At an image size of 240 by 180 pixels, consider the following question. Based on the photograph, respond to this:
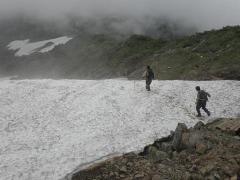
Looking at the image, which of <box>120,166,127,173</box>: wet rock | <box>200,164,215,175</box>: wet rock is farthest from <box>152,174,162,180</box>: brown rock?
<box>200,164,215,175</box>: wet rock

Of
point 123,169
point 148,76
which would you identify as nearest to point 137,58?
point 148,76

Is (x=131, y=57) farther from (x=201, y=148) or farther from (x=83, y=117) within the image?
(x=201, y=148)

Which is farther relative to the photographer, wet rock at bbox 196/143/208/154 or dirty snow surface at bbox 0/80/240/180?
dirty snow surface at bbox 0/80/240/180

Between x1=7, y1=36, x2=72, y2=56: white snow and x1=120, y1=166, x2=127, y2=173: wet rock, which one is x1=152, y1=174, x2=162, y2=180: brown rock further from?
x1=7, y1=36, x2=72, y2=56: white snow

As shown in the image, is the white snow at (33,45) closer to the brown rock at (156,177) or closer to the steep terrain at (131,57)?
the steep terrain at (131,57)

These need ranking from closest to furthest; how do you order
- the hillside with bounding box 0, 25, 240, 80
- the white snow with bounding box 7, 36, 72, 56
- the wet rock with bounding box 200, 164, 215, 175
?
1. the wet rock with bounding box 200, 164, 215, 175
2. the hillside with bounding box 0, 25, 240, 80
3. the white snow with bounding box 7, 36, 72, 56

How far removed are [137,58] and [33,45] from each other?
5617cm

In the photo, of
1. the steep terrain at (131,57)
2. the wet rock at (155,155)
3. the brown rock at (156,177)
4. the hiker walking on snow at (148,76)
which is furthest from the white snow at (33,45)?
the brown rock at (156,177)

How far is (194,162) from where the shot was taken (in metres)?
17.9

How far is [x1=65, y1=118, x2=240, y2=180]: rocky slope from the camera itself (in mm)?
17078

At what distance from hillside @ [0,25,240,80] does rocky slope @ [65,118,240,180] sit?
1595 cm

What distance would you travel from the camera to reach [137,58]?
62750mm

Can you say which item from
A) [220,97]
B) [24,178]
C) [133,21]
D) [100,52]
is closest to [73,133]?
[24,178]

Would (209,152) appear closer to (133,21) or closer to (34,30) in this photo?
(34,30)
